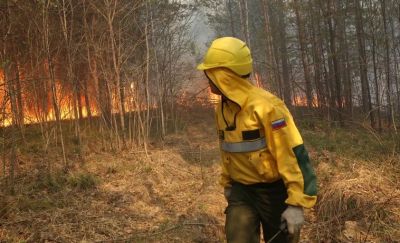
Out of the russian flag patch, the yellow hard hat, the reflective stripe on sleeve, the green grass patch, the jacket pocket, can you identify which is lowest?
the green grass patch

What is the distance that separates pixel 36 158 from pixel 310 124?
971cm

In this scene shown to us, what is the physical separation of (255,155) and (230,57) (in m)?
0.63

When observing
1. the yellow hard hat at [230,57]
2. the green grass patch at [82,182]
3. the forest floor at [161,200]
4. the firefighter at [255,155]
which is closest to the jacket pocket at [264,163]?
the firefighter at [255,155]

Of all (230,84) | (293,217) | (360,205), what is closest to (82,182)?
(360,205)

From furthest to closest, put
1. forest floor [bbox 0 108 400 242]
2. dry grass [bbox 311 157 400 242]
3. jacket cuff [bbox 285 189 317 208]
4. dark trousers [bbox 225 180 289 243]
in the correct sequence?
1. forest floor [bbox 0 108 400 242]
2. dry grass [bbox 311 157 400 242]
3. dark trousers [bbox 225 180 289 243]
4. jacket cuff [bbox 285 189 317 208]

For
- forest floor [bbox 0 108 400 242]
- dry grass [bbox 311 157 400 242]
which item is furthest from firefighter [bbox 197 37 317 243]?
dry grass [bbox 311 157 400 242]

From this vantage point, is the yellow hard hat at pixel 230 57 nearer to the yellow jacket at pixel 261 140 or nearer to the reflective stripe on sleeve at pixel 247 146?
the yellow jacket at pixel 261 140

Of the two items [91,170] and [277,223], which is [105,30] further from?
[277,223]

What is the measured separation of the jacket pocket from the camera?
105 inches

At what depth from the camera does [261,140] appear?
265 cm

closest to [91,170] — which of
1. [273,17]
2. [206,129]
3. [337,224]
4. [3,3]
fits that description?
[3,3]

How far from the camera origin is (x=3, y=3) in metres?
6.92

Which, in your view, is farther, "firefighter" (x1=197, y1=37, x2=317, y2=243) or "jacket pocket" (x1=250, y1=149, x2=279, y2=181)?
"jacket pocket" (x1=250, y1=149, x2=279, y2=181)

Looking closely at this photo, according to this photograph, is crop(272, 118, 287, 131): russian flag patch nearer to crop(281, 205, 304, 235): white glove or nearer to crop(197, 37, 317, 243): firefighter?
crop(197, 37, 317, 243): firefighter
